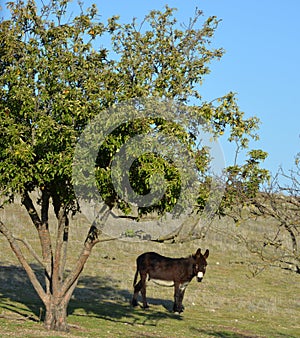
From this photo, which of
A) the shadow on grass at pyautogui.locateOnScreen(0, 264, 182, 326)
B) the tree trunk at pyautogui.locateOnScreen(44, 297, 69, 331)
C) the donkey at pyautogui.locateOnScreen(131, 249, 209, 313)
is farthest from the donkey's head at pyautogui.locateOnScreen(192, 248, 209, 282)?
the tree trunk at pyautogui.locateOnScreen(44, 297, 69, 331)

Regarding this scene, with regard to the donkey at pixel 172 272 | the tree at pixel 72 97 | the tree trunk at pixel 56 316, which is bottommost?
the tree trunk at pixel 56 316

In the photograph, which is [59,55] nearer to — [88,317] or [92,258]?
[88,317]

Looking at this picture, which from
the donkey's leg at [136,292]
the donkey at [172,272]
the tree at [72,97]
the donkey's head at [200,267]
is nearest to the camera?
the tree at [72,97]

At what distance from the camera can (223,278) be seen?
42031 mm

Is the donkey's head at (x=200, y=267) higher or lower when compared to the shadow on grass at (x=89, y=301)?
higher

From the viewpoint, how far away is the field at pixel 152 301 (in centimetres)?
2273

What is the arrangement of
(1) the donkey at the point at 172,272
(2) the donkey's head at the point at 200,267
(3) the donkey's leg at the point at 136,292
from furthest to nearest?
(3) the donkey's leg at the point at 136,292 → (1) the donkey at the point at 172,272 → (2) the donkey's head at the point at 200,267

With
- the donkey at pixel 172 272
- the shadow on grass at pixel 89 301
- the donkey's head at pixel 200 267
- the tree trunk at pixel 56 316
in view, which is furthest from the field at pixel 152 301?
the donkey's head at pixel 200 267

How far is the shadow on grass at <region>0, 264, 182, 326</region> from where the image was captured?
2527 centimetres

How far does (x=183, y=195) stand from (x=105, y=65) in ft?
16.8

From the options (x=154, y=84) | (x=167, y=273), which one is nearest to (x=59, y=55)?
(x=154, y=84)

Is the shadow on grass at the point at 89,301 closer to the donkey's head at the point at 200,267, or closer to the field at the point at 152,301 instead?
the field at the point at 152,301

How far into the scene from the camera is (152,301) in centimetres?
3145

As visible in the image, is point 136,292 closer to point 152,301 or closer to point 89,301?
point 89,301
